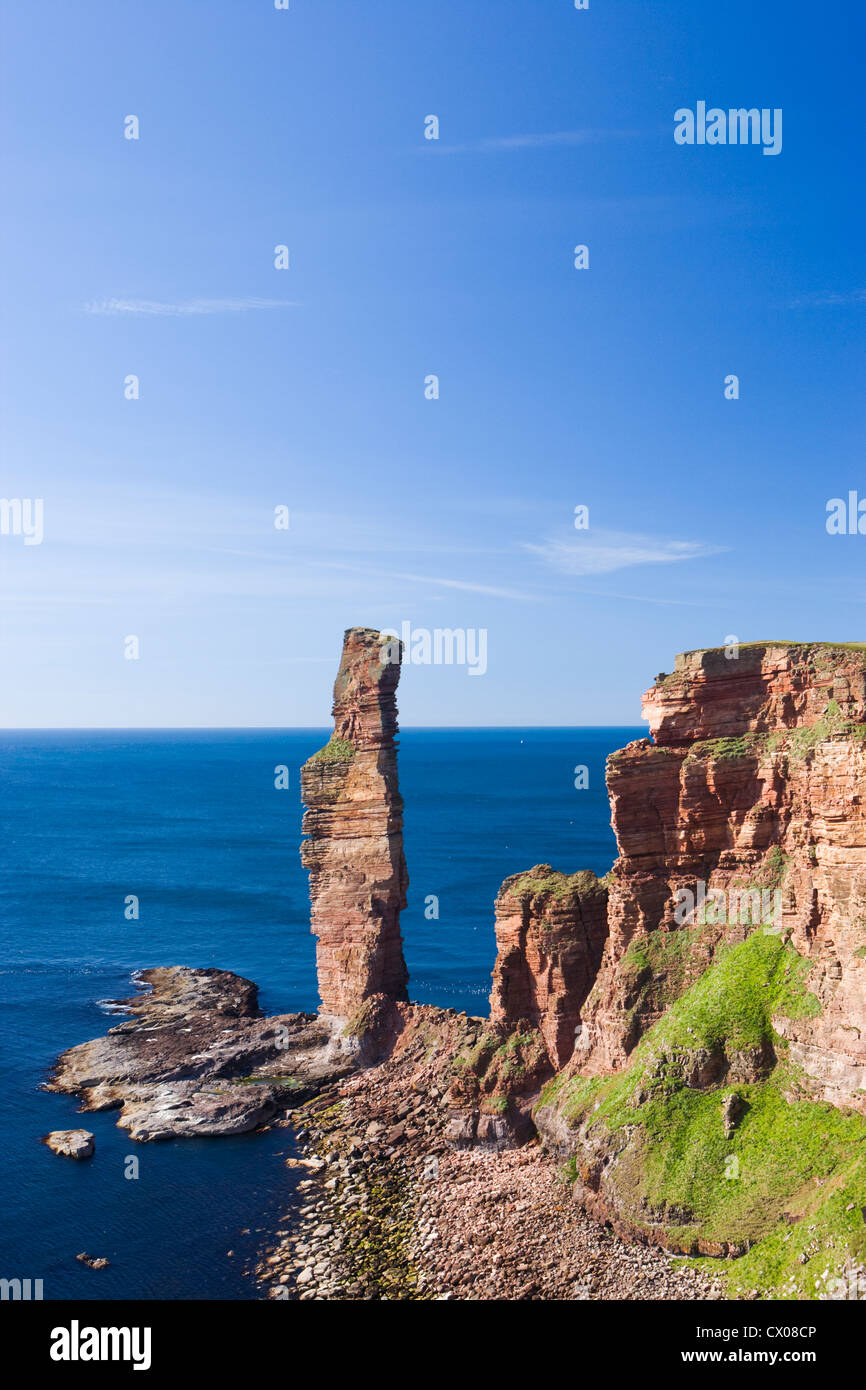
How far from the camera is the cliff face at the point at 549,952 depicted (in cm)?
4656

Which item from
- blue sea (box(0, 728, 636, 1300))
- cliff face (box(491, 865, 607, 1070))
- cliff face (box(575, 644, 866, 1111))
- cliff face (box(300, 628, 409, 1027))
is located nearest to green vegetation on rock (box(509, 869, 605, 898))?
cliff face (box(491, 865, 607, 1070))

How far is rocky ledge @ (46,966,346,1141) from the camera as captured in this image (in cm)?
5509

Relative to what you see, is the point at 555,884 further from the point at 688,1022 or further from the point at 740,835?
the point at 688,1022

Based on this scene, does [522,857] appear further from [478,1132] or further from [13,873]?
[478,1132]

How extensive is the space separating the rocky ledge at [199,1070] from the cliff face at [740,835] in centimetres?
2109

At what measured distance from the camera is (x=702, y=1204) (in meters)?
35.2

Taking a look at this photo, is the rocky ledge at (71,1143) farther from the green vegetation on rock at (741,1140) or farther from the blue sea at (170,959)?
the green vegetation on rock at (741,1140)

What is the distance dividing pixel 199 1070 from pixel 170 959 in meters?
36.3

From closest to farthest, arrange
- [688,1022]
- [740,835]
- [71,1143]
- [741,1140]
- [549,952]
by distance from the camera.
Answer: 1. [741,1140]
2. [688,1022]
3. [740,835]
4. [549,952]
5. [71,1143]

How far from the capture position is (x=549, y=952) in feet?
154

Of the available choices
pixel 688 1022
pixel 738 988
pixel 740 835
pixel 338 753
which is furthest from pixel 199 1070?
pixel 740 835

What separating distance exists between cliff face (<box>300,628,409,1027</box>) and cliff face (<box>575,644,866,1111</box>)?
17.9 metres

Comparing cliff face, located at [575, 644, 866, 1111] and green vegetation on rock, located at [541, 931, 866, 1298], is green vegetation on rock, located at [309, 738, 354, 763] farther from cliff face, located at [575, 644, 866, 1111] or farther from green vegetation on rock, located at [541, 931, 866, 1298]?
green vegetation on rock, located at [541, 931, 866, 1298]

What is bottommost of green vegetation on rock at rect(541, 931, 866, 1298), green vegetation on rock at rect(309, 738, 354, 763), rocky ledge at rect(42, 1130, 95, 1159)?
rocky ledge at rect(42, 1130, 95, 1159)
